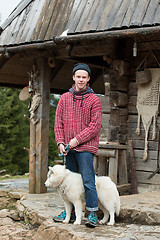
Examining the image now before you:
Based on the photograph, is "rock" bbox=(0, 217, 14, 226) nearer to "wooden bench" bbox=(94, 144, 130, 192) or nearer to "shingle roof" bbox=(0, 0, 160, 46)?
"wooden bench" bbox=(94, 144, 130, 192)

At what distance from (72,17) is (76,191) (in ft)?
11.4

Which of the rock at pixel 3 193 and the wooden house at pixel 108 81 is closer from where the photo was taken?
the wooden house at pixel 108 81

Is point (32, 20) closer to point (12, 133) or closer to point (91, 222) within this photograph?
point (91, 222)

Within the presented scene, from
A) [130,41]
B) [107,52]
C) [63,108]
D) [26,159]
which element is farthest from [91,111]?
[26,159]

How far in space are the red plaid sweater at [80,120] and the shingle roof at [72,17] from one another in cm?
176

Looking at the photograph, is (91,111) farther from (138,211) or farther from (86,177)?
(138,211)

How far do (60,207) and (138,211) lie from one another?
1.50 metres

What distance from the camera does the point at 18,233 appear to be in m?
5.23

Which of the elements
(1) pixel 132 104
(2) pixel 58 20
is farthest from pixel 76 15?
(1) pixel 132 104

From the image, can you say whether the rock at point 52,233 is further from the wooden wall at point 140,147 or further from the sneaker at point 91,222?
the wooden wall at point 140,147

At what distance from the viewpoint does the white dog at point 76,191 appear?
445 centimetres

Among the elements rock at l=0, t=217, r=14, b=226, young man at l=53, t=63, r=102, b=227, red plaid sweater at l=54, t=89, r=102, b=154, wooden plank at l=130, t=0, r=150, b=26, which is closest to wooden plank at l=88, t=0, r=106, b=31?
wooden plank at l=130, t=0, r=150, b=26

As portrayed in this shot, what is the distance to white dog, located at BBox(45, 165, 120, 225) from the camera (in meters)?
4.45

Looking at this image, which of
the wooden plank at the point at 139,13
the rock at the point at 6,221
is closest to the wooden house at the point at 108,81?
the wooden plank at the point at 139,13
